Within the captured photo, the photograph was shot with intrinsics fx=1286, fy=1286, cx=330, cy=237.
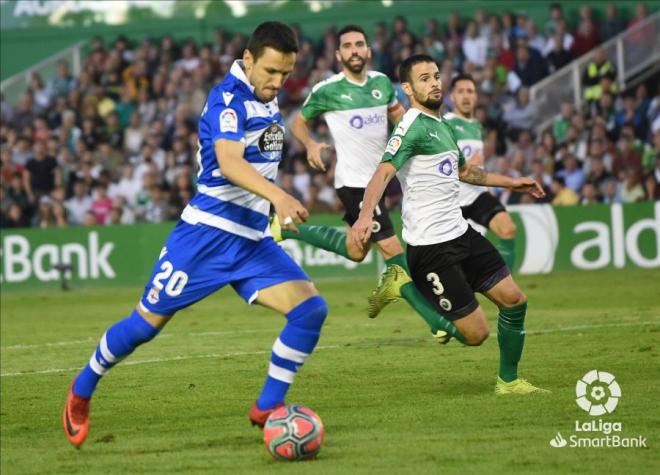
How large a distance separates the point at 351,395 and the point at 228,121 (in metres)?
2.96

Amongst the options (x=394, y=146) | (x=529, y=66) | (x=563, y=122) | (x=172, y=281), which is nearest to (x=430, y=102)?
(x=394, y=146)

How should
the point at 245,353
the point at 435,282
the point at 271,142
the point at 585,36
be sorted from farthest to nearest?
the point at 585,36 < the point at 245,353 < the point at 435,282 < the point at 271,142

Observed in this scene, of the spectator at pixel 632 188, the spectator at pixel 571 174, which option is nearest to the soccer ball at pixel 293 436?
the spectator at pixel 632 188

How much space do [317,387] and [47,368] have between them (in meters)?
3.15

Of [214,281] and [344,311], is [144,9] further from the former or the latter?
[214,281]

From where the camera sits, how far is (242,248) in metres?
7.51

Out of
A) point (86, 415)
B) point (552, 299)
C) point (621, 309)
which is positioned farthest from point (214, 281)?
point (552, 299)

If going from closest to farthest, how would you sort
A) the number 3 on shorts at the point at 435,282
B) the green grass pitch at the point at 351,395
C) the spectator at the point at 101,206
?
the green grass pitch at the point at 351,395 < the number 3 on shorts at the point at 435,282 < the spectator at the point at 101,206

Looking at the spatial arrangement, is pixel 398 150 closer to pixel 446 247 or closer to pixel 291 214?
pixel 446 247

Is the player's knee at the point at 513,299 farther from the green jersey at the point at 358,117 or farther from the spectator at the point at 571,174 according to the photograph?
the spectator at the point at 571,174

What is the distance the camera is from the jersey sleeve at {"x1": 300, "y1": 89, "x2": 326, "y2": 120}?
482 inches

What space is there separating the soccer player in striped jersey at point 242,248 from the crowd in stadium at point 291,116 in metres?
14.7

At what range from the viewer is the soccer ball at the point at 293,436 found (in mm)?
7016

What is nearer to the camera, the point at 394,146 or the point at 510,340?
the point at 394,146
